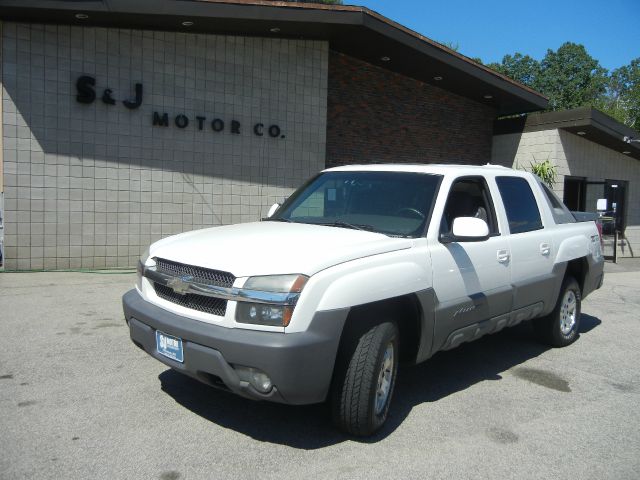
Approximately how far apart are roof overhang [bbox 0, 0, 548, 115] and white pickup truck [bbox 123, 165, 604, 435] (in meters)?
5.42

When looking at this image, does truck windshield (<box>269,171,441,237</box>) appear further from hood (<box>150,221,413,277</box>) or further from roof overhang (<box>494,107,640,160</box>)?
roof overhang (<box>494,107,640,160</box>)

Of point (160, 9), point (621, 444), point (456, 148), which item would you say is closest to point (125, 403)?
point (621, 444)

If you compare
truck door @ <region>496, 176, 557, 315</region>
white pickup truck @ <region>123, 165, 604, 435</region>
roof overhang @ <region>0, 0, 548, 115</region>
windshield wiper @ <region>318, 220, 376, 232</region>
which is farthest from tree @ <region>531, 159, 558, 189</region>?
windshield wiper @ <region>318, 220, 376, 232</region>

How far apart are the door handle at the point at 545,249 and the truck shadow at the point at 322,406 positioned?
1.13 metres

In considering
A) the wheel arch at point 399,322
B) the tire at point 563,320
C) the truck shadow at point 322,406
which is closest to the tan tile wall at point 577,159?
the tire at point 563,320

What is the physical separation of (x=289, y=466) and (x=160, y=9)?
26.5 ft

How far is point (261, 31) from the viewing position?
426 inches

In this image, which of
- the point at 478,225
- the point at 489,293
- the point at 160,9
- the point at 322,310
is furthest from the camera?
the point at 160,9

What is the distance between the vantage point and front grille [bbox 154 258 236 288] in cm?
346

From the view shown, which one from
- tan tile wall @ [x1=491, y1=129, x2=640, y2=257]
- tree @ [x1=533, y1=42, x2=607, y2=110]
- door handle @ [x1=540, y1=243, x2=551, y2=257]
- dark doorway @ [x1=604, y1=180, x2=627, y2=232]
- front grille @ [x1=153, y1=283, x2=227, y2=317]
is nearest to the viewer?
front grille @ [x1=153, y1=283, x2=227, y2=317]

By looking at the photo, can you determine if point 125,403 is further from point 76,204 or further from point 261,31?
point 261,31

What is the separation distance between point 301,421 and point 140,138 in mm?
7439

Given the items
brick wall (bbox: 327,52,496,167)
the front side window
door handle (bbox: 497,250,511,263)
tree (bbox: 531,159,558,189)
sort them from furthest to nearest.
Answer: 1. tree (bbox: 531,159,558,189)
2. brick wall (bbox: 327,52,496,167)
3. door handle (bbox: 497,250,511,263)
4. the front side window

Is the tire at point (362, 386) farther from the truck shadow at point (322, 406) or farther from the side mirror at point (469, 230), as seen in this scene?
the side mirror at point (469, 230)
